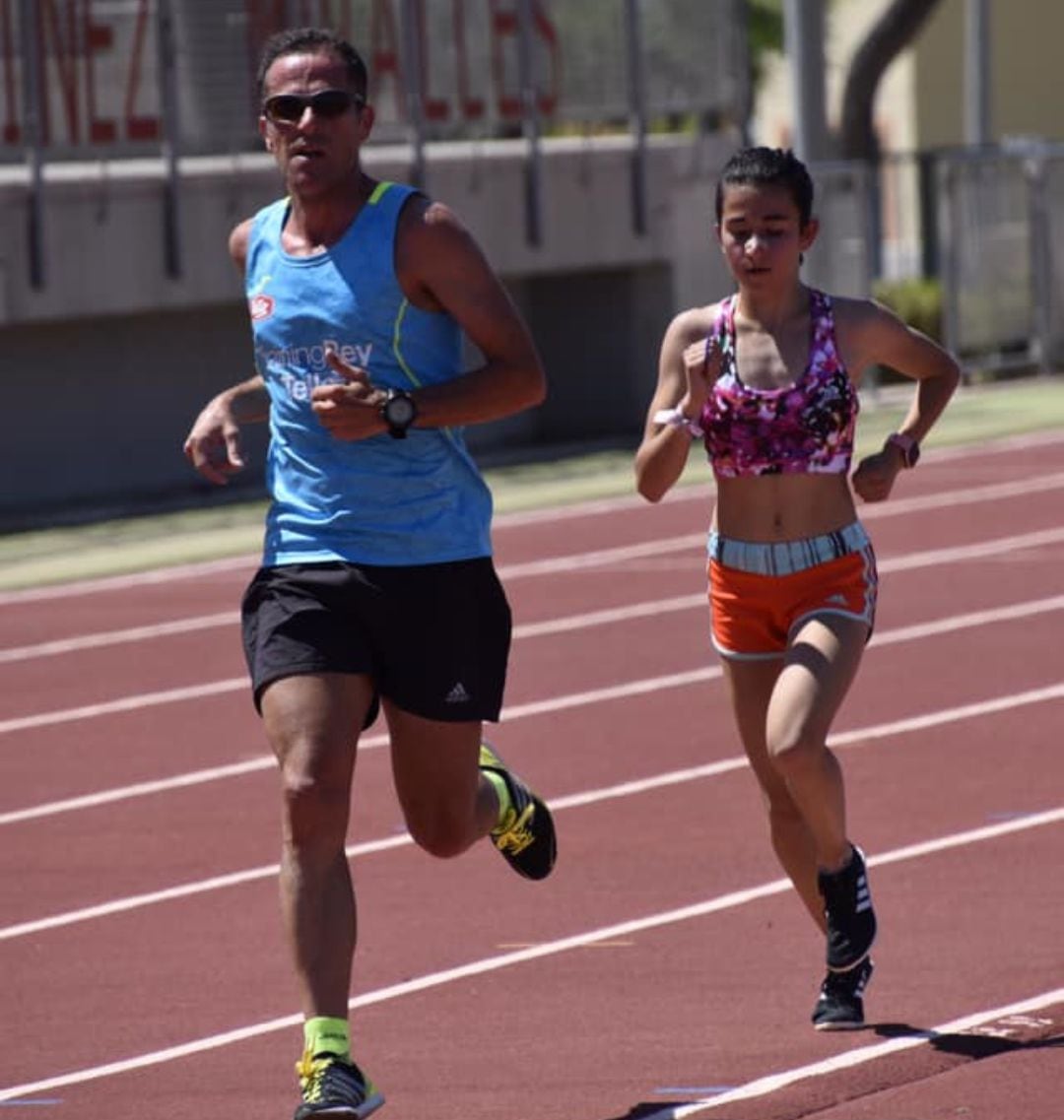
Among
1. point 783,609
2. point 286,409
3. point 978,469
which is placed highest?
point 286,409

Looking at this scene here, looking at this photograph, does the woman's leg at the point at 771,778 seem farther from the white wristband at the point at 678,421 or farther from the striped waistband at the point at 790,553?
the white wristband at the point at 678,421

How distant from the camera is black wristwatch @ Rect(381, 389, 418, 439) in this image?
6156 mm

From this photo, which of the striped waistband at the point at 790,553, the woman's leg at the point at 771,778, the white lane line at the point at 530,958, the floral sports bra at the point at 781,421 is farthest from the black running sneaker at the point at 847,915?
the floral sports bra at the point at 781,421

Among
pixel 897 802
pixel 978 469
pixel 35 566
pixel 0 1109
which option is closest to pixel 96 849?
pixel 897 802

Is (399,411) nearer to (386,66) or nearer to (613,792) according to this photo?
(613,792)

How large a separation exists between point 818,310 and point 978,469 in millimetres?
16013

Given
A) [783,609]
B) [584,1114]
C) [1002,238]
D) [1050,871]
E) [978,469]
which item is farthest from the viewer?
[1002,238]

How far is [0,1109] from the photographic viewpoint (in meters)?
6.47

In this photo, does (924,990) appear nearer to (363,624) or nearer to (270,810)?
(363,624)

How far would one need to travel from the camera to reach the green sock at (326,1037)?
234 inches

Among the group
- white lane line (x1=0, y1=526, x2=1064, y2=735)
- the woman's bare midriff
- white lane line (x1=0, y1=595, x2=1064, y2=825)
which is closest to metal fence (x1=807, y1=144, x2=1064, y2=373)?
white lane line (x1=0, y1=526, x2=1064, y2=735)

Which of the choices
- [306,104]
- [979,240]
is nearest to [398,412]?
[306,104]

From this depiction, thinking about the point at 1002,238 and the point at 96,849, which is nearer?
the point at 96,849

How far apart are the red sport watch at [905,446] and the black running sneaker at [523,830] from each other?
4.03ft
